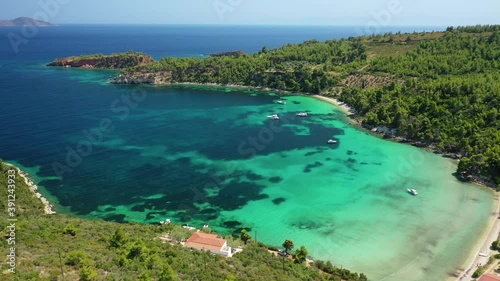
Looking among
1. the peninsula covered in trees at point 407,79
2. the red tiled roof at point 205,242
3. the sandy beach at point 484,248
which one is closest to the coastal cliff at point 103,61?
the peninsula covered in trees at point 407,79

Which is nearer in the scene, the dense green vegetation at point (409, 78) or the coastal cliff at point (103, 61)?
the dense green vegetation at point (409, 78)

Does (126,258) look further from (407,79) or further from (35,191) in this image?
(407,79)

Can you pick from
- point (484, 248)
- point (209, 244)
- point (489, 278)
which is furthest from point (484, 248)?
point (209, 244)

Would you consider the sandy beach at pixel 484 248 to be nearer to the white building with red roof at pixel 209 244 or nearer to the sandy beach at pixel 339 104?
the white building with red roof at pixel 209 244

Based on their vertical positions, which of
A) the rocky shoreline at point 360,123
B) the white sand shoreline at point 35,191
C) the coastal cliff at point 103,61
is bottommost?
the white sand shoreline at point 35,191

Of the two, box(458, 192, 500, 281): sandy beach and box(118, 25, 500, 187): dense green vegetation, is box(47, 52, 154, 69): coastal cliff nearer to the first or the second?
box(118, 25, 500, 187): dense green vegetation

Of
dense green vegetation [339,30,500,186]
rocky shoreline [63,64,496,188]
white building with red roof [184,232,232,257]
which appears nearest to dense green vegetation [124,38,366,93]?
rocky shoreline [63,64,496,188]
